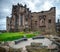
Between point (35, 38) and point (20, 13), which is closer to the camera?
point (35, 38)

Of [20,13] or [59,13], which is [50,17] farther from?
[20,13]

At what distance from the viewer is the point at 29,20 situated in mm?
4207

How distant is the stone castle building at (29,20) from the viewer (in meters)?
3.78

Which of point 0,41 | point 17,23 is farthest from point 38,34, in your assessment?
point 0,41

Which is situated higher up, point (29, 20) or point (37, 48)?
point (29, 20)

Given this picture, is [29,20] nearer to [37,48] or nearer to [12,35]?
[12,35]

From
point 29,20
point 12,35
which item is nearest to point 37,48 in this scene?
point 12,35

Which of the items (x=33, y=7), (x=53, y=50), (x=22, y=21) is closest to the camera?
(x=53, y=50)

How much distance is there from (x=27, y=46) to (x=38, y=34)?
15.6 inches

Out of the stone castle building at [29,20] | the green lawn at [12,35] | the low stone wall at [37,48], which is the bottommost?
the low stone wall at [37,48]

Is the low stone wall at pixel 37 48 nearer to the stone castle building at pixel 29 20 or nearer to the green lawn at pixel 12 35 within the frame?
the green lawn at pixel 12 35

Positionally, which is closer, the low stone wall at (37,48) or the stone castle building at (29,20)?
the low stone wall at (37,48)

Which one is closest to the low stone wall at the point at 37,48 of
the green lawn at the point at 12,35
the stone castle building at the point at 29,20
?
the green lawn at the point at 12,35

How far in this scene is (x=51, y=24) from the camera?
12.3ft
